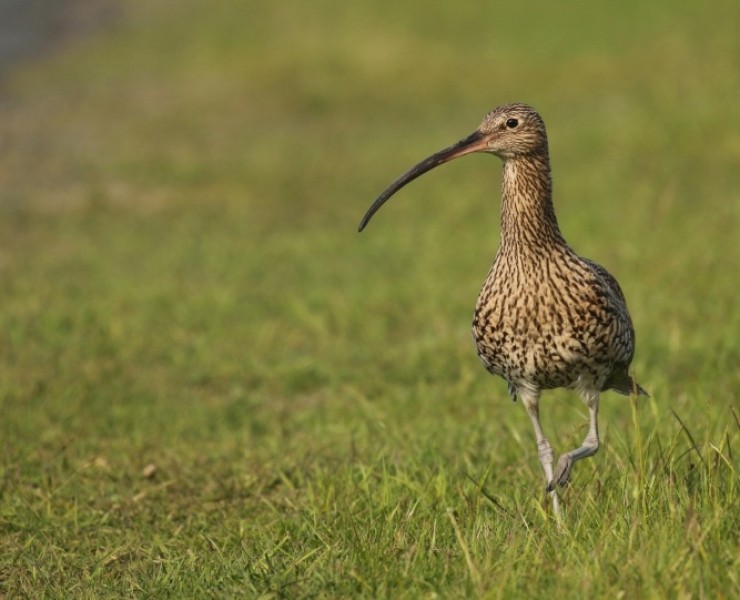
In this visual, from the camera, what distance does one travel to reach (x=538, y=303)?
5.31 meters

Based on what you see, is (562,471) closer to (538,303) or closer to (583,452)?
(583,452)

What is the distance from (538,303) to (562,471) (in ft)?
2.02

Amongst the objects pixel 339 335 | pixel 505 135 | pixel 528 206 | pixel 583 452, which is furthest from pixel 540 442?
pixel 339 335

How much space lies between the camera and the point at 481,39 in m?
23.0

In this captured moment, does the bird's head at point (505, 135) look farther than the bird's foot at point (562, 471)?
Yes

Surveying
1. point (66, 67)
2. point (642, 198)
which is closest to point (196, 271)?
point (642, 198)

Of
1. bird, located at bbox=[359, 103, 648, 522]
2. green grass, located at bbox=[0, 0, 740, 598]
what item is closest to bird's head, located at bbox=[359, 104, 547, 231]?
bird, located at bbox=[359, 103, 648, 522]

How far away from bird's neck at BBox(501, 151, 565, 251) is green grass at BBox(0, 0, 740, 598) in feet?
2.53

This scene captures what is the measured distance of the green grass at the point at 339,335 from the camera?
494 cm

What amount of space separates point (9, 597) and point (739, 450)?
9.78 feet

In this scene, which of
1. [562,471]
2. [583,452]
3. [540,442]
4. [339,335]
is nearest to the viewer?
[562,471]

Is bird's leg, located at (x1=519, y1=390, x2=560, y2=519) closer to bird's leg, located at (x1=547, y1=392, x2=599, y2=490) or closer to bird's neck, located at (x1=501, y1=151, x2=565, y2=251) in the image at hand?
bird's leg, located at (x1=547, y1=392, x2=599, y2=490)

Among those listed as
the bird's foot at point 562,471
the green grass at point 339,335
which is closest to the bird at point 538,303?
the bird's foot at point 562,471

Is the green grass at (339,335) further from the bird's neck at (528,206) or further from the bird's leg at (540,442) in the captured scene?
the bird's neck at (528,206)
